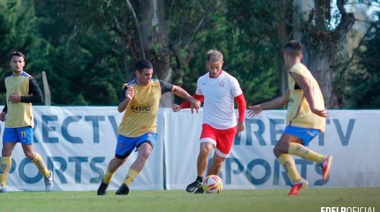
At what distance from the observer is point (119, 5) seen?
32281 mm

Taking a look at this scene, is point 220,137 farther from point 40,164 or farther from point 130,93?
point 40,164

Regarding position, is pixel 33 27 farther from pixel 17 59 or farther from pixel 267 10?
pixel 17 59

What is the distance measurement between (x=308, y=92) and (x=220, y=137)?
119 inches

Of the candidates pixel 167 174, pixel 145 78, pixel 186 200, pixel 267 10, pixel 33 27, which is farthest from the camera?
pixel 33 27

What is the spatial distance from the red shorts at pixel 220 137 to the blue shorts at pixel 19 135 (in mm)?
2886

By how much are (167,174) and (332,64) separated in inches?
548

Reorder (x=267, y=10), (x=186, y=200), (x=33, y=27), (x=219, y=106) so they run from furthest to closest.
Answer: (x=33, y=27), (x=267, y=10), (x=219, y=106), (x=186, y=200)

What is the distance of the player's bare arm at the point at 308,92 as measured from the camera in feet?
42.4

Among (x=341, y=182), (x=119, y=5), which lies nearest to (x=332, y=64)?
(x=119, y=5)

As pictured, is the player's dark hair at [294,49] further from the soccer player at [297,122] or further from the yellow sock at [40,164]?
the yellow sock at [40,164]

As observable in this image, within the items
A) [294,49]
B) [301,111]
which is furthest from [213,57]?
[301,111]

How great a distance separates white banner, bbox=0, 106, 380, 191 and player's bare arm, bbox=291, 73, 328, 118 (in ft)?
20.6

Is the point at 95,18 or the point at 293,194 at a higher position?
the point at 95,18

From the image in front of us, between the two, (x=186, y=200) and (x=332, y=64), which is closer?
(x=186, y=200)
